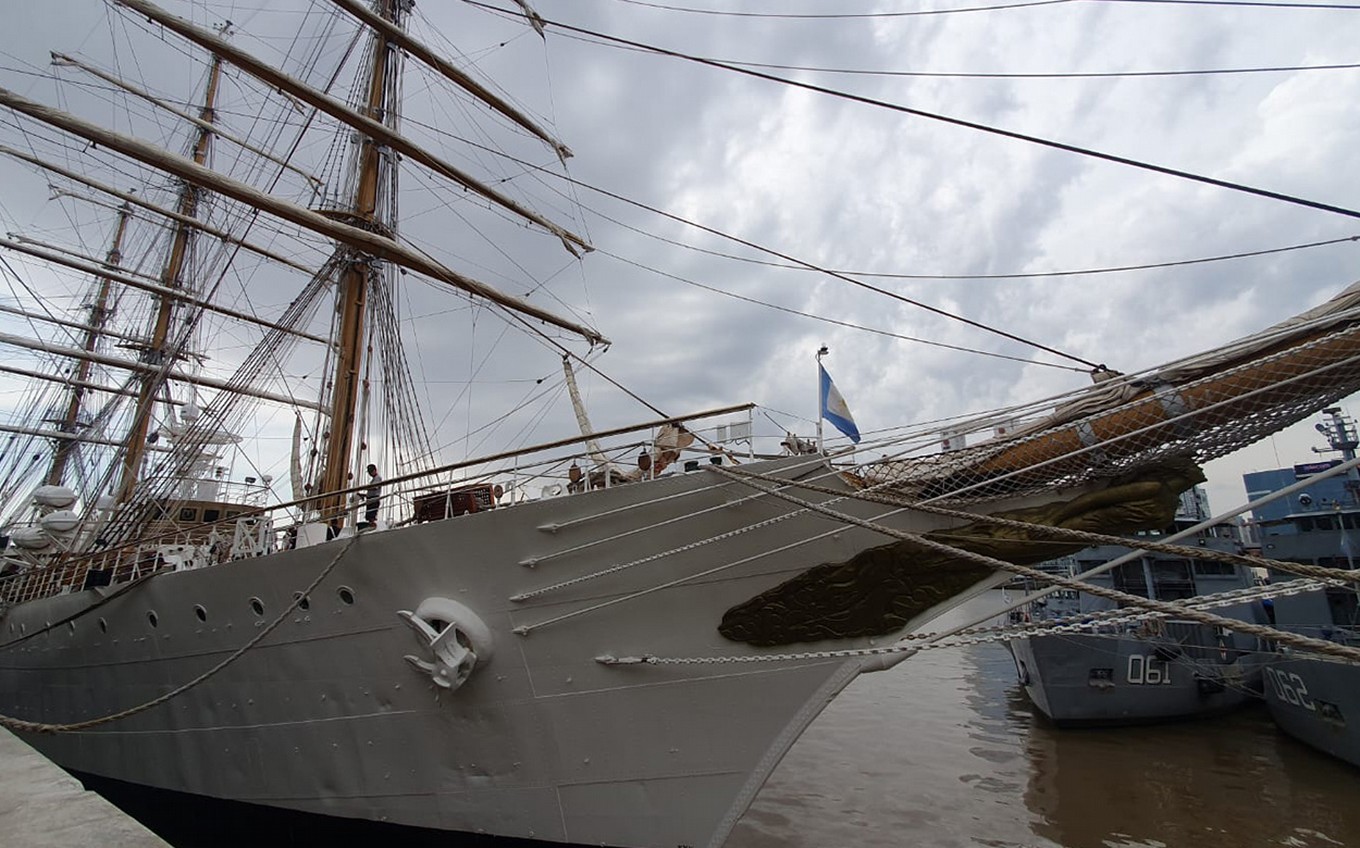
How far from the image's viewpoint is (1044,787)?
11070 mm

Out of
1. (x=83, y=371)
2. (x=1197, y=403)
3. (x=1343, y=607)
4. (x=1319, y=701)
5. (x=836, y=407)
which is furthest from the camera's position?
(x=83, y=371)

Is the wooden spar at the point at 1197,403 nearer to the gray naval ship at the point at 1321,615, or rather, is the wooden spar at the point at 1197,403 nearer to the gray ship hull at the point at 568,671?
the gray ship hull at the point at 568,671

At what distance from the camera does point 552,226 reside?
13945 mm

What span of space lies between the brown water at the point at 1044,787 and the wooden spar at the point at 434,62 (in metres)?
13.6

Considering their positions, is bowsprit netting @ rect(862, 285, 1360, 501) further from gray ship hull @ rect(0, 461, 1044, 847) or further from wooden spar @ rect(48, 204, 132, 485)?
wooden spar @ rect(48, 204, 132, 485)

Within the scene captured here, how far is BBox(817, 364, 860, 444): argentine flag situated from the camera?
629cm

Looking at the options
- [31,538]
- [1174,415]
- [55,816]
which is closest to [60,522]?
[31,538]

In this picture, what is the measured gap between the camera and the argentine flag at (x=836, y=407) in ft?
20.6

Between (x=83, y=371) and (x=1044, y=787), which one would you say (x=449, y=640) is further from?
(x=83, y=371)

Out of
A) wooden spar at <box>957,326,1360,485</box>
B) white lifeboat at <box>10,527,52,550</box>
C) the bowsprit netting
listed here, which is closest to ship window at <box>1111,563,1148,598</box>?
the bowsprit netting

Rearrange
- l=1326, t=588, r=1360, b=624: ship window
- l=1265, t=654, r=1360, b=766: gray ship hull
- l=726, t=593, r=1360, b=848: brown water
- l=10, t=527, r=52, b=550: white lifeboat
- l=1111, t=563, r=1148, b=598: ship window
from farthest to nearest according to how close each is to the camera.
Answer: l=1111, t=563, r=1148, b=598: ship window → l=1326, t=588, r=1360, b=624: ship window → l=10, t=527, r=52, b=550: white lifeboat → l=1265, t=654, r=1360, b=766: gray ship hull → l=726, t=593, r=1360, b=848: brown water

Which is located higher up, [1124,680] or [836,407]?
[836,407]

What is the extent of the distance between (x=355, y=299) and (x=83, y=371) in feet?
68.1

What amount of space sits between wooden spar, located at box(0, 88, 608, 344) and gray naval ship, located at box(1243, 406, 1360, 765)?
43.7 ft
